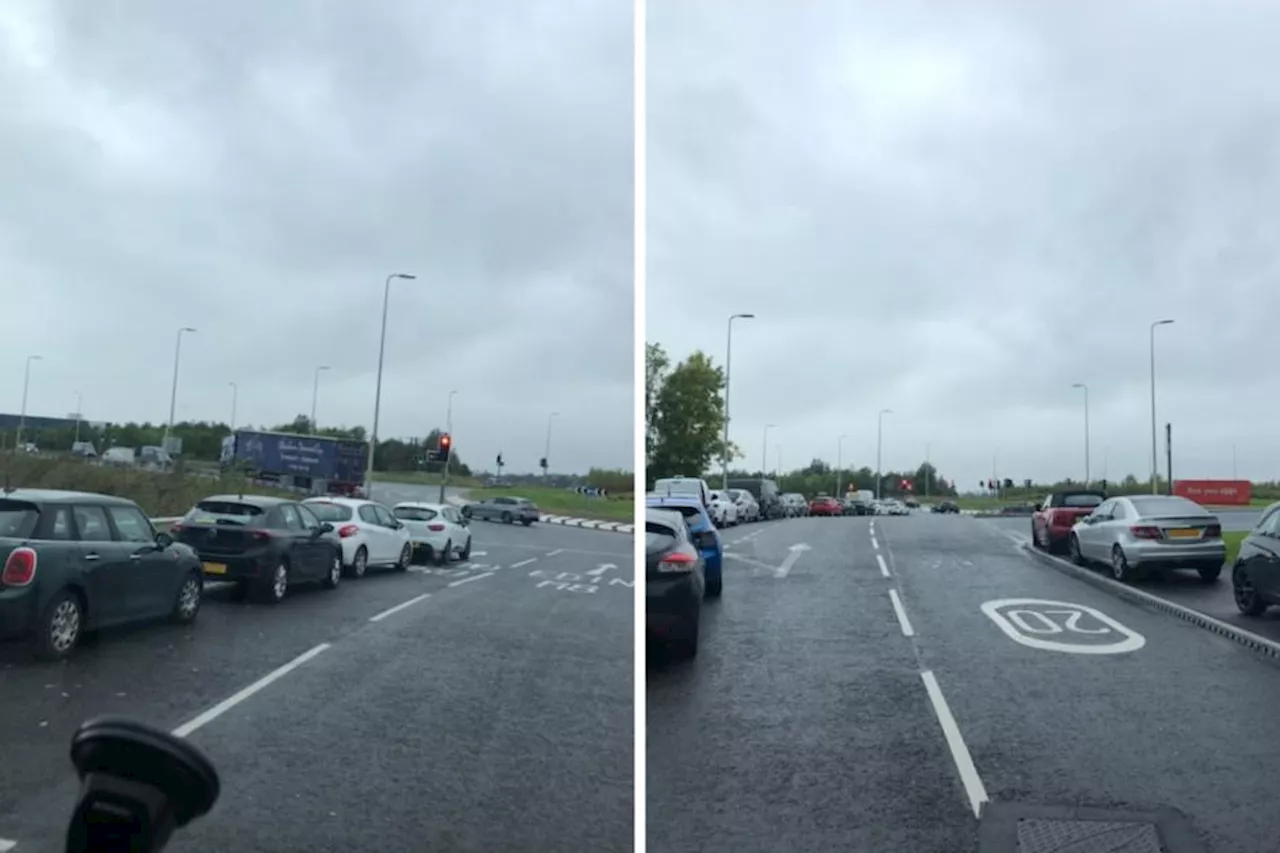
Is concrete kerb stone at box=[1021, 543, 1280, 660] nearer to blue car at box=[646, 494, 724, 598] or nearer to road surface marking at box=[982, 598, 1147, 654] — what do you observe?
road surface marking at box=[982, 598, 1147, 654]

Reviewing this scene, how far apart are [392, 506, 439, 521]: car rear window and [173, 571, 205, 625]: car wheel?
0.44 meters

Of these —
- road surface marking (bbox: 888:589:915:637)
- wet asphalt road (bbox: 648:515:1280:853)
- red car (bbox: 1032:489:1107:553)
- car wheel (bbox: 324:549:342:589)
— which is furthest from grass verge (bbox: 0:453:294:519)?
red car (bbox: 1032:489:1107:553)

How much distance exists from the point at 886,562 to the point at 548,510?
6.36 ft

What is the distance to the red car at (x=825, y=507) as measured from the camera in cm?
357

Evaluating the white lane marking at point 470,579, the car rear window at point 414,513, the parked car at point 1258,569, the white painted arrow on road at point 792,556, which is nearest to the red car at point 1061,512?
the parked car at point 1258,569

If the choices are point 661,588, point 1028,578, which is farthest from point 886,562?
point 661,588

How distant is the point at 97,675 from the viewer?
1450 mm

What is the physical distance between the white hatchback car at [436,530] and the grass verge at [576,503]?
0.29 feet

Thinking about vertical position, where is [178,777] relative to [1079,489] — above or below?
below

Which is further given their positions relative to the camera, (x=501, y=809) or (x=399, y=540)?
(x=399, y=540)

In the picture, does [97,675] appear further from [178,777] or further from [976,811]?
[976,811]

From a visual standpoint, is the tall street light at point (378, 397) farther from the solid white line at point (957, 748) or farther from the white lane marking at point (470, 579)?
the solid white line at point (957, 748)

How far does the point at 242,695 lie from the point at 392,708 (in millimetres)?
293

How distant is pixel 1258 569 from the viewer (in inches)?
108
